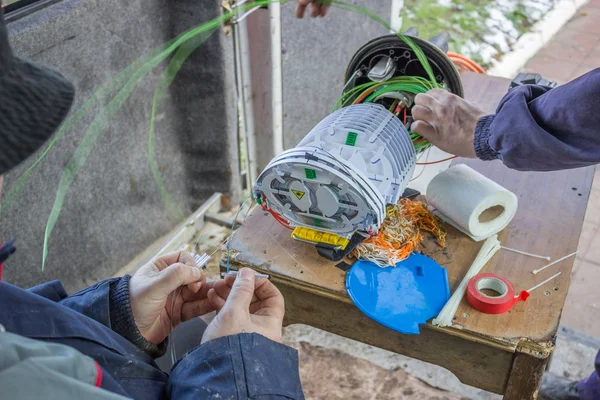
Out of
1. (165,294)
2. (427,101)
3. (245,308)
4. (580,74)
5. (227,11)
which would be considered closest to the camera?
(245,308)

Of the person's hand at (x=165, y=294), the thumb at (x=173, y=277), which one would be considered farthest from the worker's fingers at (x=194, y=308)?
the thumb at (x=173, y=277)

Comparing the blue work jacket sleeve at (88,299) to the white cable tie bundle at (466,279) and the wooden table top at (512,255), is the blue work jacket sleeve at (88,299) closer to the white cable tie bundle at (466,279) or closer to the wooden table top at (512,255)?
the wooden table top at (512,255)

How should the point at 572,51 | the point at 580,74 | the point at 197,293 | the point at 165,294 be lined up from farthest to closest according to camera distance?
the point at 572,51 → the point at 580,74 → the point at 197,293 → the point at 165,294

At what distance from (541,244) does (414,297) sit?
0.35 metres

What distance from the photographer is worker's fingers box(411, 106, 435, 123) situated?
4.04 ft

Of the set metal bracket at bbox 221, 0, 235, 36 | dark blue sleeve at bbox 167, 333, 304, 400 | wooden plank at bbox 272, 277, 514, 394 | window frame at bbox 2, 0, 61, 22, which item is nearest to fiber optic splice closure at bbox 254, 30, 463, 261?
wooden plank at bbox 272, 277, 514, 394

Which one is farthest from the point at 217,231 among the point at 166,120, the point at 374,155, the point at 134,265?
the point at 374,155

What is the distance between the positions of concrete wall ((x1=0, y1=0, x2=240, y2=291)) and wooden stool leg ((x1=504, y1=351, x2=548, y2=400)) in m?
1.33

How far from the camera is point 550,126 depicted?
3.41ft

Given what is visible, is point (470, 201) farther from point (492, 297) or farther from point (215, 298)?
point (215, 298)

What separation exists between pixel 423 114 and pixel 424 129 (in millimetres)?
40

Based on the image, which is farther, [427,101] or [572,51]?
[572,51]

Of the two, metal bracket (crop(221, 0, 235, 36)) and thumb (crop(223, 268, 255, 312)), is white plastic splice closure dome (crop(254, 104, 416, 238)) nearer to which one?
thumb (crop(223, 268, 255, 312))

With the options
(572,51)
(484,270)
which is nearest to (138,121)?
(484,270)
